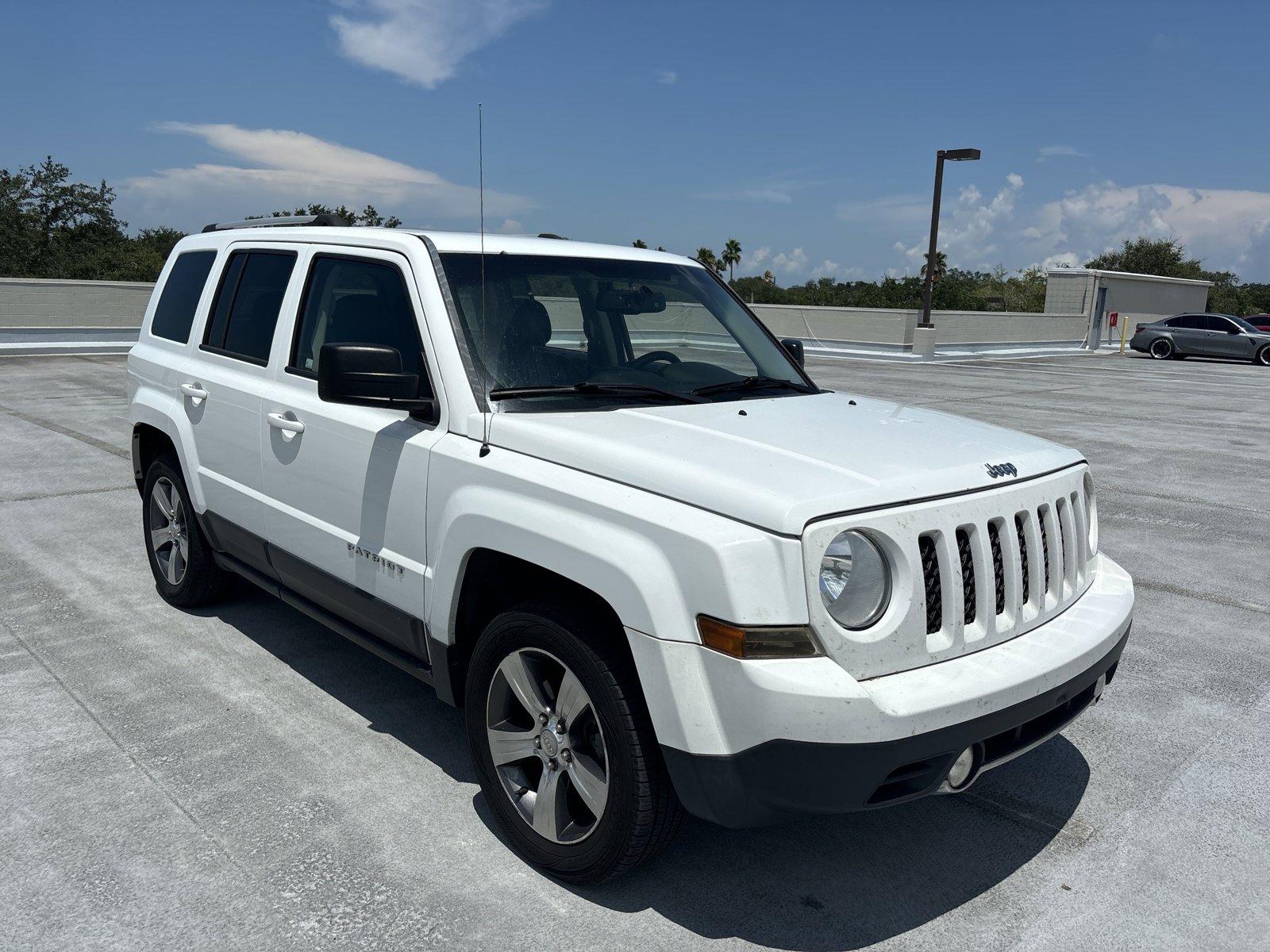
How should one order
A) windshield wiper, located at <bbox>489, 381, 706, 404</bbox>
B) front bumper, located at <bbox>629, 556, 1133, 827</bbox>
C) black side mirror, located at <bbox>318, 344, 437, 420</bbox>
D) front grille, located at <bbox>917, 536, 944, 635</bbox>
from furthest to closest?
windshield wiper, located at <bbox>489, 381, 706, 404</bbox> → black side mirror, located at <bbox>318, 344, 437, 420</bbox> → front grille, located at <bbox>917, 536, 944, 635</bbox> → front bumper, located at <bbox>629, 556, 1133, 827</bbox>

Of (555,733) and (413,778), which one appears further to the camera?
(413,778)

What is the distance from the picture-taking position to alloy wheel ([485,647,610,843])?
9.68 ft

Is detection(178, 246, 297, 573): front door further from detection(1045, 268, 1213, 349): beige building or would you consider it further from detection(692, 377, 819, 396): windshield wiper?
detection(1045, 268, 1213, 349): beige building

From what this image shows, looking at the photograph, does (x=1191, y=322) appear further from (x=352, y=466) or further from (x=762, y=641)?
(x=762, y=641)

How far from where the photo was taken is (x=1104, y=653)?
3145 mm

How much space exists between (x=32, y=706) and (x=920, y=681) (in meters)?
3.60

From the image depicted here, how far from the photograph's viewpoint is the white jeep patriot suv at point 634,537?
255 centimetres

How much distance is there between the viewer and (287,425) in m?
4.09

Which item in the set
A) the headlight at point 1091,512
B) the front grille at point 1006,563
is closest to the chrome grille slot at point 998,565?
the front grille at point 1006,563

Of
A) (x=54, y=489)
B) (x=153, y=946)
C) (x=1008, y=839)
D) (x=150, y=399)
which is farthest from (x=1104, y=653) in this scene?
(x=54, y=489)

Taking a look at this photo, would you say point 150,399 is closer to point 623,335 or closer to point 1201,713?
point 623,335

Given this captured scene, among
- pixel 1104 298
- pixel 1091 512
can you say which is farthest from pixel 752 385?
pixel 1104 298

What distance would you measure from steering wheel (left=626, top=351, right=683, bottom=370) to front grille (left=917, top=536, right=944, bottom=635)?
1.54m

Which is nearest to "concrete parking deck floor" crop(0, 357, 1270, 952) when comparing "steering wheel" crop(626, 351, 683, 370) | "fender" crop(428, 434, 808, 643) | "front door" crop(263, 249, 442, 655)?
"front door" crop(263, 249, 442, 655)
